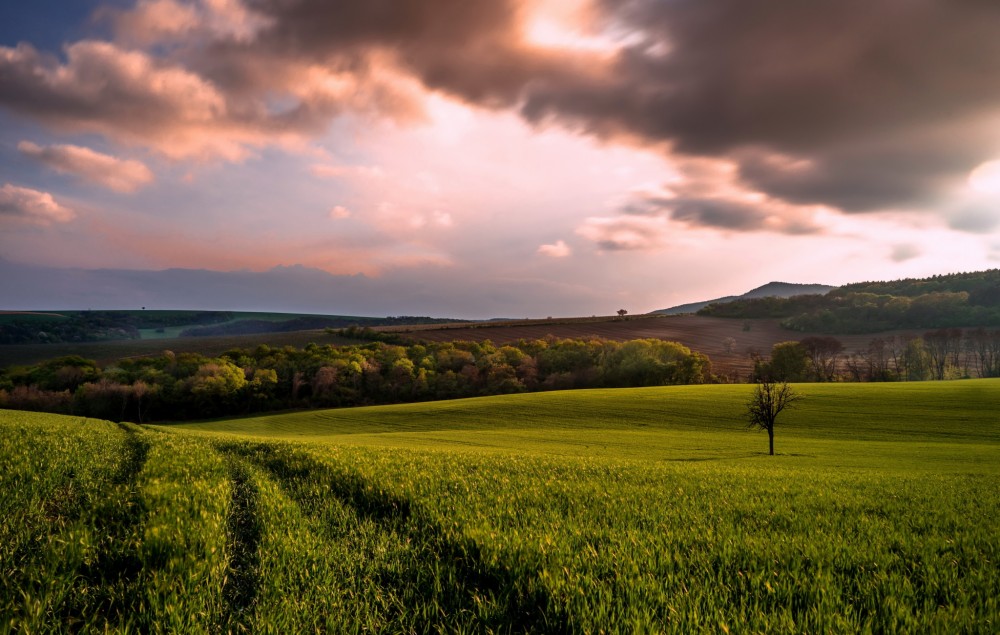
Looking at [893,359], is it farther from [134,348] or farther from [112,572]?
[134,348]

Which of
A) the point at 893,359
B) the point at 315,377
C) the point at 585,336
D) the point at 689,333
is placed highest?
the point at 689,333

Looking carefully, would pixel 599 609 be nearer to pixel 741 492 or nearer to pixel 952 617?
pixel 952 617

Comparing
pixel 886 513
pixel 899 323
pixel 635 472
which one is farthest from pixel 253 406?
pixel 899 323

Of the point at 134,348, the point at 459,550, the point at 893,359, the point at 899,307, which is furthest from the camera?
the point at 899,307

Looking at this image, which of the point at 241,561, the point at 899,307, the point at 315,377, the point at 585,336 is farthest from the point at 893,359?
the point at 241,561

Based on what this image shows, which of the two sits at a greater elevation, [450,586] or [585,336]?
[450,586]

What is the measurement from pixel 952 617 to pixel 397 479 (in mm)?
7990

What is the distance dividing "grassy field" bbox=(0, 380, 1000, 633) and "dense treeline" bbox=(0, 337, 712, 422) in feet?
259

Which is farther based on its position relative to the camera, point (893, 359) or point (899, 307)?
point (899, 307)

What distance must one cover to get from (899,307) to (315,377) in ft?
527

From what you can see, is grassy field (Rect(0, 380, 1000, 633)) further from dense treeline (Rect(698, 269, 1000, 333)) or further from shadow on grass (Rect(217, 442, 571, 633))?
dense treeline (Rect(698, 269, 1000, 333))

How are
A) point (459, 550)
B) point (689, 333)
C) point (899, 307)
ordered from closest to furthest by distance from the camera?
point (459, 550) < point (899, 307) < point (689, 333)

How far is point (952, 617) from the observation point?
12.7 feet

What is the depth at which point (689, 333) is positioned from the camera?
131250mm
